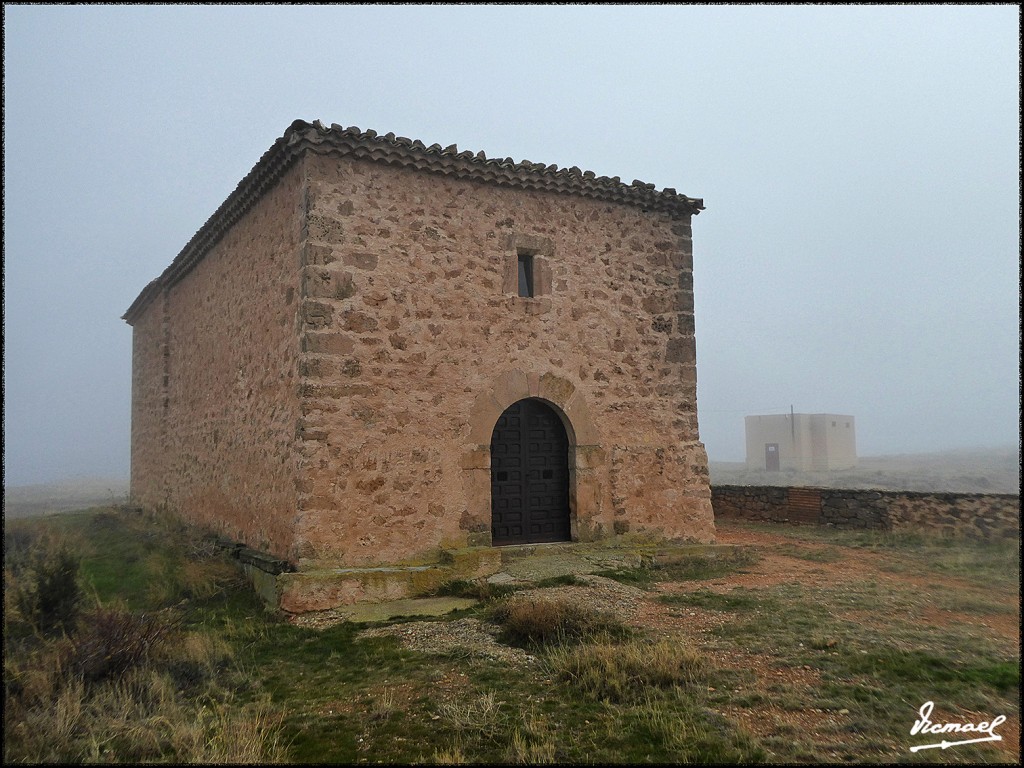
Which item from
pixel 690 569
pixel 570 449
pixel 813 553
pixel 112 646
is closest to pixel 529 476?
pixel 570 449

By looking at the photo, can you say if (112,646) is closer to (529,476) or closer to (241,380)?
(241,380)

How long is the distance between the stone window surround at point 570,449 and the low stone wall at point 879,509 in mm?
6155

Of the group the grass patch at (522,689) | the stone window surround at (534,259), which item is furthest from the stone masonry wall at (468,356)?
the grass patch at (522,689)

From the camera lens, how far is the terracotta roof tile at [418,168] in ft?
26.4

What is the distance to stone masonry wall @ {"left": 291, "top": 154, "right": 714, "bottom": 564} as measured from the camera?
26.1 feet

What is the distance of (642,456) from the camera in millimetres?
10078

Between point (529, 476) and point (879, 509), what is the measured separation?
7.23 metres

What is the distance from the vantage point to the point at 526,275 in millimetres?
9656

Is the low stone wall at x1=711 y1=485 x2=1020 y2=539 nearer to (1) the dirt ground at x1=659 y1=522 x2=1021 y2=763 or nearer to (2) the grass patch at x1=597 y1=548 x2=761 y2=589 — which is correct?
(1) the dirt ground at x1=659 y1=522 x2=1021 y2=763

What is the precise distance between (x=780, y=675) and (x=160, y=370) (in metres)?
13.7

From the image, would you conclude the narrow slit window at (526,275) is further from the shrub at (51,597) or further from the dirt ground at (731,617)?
the shrub at (51,597)

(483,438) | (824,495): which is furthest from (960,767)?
(824,495)

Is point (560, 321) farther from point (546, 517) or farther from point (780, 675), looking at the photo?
point (780, 675)

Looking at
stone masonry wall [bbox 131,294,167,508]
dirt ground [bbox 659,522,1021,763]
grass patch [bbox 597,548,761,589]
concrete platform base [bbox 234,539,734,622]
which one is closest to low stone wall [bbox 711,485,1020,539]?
dirt ground [bbox 659,522,1021,763]
